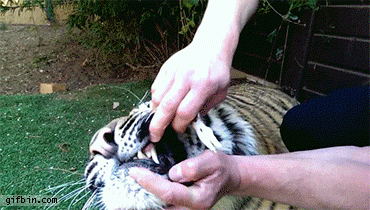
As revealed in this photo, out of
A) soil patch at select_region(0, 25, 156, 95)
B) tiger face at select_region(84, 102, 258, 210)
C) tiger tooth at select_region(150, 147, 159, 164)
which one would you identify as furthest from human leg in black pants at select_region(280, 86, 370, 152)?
soil patch at select_region(0, 25, 156, 95)

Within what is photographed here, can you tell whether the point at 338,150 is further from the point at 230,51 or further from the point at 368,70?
the point at 368,70

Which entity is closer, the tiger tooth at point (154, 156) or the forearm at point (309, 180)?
the forearm at point (309, 180)

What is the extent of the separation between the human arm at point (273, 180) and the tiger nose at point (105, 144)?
0.18 metres

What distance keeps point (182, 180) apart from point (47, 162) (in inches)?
59.1

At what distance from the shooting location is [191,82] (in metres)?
0.67

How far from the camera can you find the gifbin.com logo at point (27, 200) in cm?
149

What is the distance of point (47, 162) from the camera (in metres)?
1.88

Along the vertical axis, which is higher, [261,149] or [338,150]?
[338,150]

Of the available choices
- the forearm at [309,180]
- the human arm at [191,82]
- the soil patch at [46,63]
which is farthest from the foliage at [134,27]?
the forearm at [309,180]

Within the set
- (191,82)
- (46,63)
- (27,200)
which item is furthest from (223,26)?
(46,63)

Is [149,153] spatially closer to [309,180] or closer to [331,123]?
[309,180]

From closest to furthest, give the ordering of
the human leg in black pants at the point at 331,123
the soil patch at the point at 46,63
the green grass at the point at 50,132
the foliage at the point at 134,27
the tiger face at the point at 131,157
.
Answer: the tiger face at the point at 131,157
the human leg in black pants at the point at 331,123
the green grass at the point at 50,132
the foliage at the point at 134,27
the soil patch at the point at 46,63

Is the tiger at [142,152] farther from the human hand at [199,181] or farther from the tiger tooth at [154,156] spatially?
the human hand at [199,181]

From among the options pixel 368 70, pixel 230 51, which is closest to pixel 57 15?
pixel 368 70
